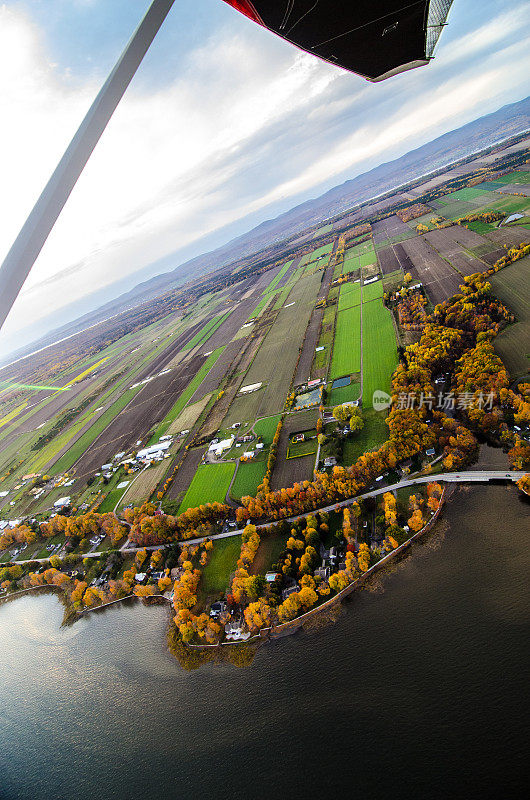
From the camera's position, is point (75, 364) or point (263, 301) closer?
point (263, 301)

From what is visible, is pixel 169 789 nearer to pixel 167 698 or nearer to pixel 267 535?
pixel 167 698

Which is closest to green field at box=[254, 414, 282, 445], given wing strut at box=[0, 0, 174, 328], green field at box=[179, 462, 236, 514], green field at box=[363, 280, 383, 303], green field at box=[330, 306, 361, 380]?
green field at box=[179, 462, 236, 514]

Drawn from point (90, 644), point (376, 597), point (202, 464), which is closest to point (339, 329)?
point (202, 464)

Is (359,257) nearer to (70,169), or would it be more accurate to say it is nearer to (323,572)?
(323,572)

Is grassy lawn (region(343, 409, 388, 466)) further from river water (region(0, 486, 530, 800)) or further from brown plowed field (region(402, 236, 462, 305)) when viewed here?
brown plowed field (region(402, 236, 462, 305))

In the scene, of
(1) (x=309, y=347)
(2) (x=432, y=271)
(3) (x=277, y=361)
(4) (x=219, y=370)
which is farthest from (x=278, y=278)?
(3) (x=277, y=361)

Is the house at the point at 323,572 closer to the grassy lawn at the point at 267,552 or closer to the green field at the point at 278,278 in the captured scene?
the grassy lawn at the point at 267,552
